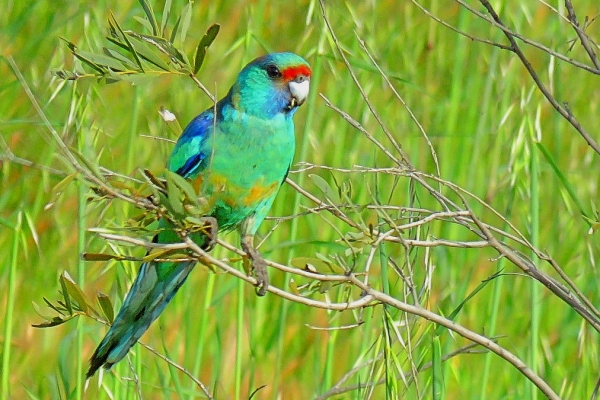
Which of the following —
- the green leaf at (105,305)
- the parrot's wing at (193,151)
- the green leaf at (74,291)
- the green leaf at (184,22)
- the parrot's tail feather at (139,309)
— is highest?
the green leaf at (184,22)

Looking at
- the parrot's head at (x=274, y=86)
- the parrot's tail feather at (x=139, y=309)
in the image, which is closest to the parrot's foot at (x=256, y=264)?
the parrot's tail feather at (x=139, y=309)

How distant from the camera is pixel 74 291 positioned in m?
1.51

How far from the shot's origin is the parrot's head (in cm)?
233

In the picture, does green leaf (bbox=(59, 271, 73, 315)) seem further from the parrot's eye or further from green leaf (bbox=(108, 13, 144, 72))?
the parrot's eye

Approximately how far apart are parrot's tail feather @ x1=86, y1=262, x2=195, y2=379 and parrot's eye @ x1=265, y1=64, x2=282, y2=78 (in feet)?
1.66

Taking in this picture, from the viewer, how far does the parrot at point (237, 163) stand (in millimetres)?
2123

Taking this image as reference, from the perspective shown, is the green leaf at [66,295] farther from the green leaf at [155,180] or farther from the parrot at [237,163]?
the parrot at [237,163]

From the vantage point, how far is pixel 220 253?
2.73 m

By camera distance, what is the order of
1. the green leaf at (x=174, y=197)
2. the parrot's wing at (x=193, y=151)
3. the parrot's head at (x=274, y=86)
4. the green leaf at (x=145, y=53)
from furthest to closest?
the parrot's head at (x=274, y=86) → the parrot's wing at (x=193, y=151) → the green leaf at (x=145, y=53) → the green leaf at (x=174, y=197)

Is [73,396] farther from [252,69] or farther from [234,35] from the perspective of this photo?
[234,35]

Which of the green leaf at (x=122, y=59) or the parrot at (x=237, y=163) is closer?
the green leaf at (x=122, y=59)

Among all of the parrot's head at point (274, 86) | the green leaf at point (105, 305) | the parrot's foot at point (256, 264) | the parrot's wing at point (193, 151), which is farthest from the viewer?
the parrot's head at point (274, 86)

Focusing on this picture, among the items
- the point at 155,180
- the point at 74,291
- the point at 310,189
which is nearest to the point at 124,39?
the point at 155,180

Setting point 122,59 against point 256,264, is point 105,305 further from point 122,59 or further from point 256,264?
point 256,264
